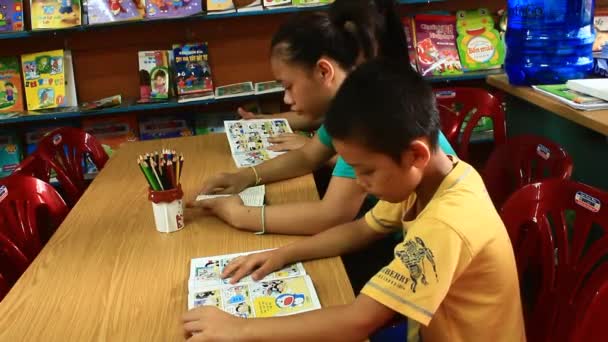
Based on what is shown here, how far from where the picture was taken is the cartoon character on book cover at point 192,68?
2.96m

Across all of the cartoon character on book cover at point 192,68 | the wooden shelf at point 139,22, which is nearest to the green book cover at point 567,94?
the wooden shelf at point 139,22

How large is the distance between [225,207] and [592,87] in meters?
1.12

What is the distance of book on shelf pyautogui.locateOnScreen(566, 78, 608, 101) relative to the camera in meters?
1.54

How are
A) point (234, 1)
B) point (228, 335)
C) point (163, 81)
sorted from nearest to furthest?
point (228, 335), point (234, 1), point (163, 81)

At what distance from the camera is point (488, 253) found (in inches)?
35.5

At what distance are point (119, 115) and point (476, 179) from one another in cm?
255

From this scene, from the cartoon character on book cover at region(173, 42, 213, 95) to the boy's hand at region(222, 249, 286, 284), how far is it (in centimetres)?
206

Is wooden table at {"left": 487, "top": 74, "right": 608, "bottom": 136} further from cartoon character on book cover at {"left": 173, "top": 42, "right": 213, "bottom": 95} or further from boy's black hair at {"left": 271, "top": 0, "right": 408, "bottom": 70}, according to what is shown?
cartoon character on book cover at {"left": 173, "top": 42, "right": 213, "bottom": 95}

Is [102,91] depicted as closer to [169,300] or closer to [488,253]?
[169,300]

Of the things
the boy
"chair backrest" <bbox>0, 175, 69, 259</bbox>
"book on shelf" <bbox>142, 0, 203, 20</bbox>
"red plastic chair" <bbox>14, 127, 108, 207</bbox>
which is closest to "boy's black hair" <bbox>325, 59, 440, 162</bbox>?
the boy

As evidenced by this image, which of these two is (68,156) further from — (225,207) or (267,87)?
(267,87)

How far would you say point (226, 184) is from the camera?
1487 mm

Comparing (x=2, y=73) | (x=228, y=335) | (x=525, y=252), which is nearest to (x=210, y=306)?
(x=228, y=335)

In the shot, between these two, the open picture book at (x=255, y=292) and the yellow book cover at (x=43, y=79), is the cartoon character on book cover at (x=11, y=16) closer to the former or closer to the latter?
the yellow book cover at (x=43, y=79)
